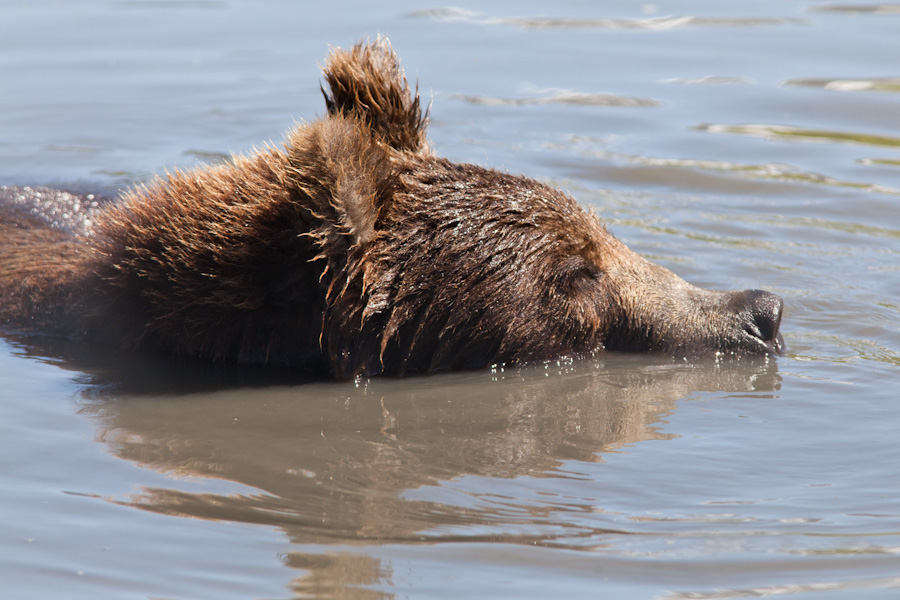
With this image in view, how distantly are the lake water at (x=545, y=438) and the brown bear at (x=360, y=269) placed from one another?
205 mm

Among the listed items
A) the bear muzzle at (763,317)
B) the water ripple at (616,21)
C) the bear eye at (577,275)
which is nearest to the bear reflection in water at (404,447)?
the bear muzzle at (763,317)

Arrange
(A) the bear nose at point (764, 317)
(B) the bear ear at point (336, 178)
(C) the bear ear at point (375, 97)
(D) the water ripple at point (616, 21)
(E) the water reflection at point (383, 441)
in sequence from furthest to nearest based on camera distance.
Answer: (D) the water ripple at point (616, 21) < (A) the bear nose at point (764, 317) < (C) the bear ear at point (375, 97) < (B) the bear ear at point (336, 178) < (E) the water reflection at point (383, 441)

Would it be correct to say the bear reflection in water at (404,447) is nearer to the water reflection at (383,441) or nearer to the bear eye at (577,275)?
the water reflection at (383,441)

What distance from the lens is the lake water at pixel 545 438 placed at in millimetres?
4250

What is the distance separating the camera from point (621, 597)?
159 inches

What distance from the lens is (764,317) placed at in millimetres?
6656

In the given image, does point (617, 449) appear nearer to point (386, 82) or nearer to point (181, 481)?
point (181, 481)

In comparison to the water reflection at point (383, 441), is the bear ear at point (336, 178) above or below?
above

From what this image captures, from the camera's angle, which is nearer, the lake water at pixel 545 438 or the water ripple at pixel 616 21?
the lake water at pixel 545 438

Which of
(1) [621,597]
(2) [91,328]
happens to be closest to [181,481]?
(2) [91,328]

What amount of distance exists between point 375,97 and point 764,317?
2614mm

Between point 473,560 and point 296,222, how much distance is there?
7.16 ft

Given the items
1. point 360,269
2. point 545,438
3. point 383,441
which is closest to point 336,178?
point 360,269

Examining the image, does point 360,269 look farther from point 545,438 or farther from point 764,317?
point 764,317
